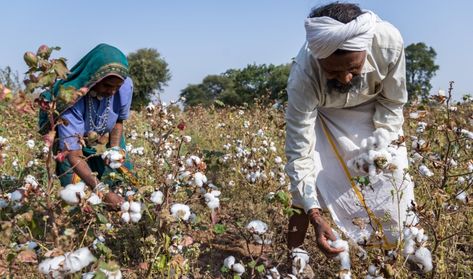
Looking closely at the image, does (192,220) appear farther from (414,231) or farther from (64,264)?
(414,231)

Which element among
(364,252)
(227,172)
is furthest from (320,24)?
(227,172)

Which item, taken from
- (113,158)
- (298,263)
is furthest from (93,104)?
(298,263)

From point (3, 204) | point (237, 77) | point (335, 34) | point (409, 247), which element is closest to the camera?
point (3, 204)

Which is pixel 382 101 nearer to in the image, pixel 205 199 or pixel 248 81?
pixel 205 199

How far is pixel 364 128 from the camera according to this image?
2.12 m

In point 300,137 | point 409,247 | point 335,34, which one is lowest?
point 409,247

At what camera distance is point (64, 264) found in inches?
41.5

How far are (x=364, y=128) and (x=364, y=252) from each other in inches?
26.4

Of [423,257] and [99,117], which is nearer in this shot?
[423,257]

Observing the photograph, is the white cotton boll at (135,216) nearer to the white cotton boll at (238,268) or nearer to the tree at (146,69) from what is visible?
the white cotton boll at (238,268)

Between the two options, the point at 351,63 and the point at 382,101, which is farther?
the point at 382,101

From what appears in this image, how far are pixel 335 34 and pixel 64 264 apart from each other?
1.07m

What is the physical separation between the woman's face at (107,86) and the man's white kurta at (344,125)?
33.1 inches

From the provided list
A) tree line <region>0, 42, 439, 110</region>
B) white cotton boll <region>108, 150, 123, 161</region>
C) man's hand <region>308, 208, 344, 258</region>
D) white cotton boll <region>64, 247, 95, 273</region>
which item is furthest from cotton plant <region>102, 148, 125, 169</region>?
tree line <region>0, 42, 439, 110</region>
